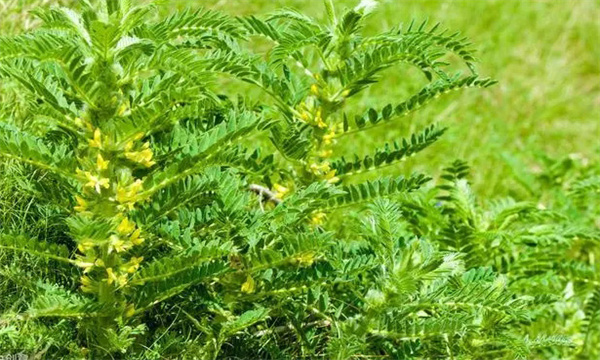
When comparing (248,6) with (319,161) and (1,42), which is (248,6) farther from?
(1,42)

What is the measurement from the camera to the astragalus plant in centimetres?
209

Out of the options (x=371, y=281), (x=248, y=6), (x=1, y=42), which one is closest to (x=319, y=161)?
(x=371, y=281)

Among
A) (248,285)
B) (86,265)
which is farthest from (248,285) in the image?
(86,265)

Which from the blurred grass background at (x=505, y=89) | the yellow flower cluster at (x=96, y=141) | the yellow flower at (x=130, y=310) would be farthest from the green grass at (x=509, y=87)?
the yellow flower cluster at (x=96, y=141)

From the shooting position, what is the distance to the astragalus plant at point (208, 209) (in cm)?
209

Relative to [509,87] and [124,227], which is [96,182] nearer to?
[124,227]

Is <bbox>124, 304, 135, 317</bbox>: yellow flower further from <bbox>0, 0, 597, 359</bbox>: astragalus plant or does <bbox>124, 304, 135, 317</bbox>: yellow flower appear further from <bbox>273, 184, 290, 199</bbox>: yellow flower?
<bbox>273, 184, 290, 199</bbox>: yellow flower

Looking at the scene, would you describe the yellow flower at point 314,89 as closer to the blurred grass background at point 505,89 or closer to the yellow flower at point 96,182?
the yellow flower at point 96,182

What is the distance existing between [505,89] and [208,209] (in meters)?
3.22

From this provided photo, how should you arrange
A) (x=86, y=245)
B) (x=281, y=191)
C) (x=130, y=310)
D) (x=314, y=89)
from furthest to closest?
(x=281, y=191)
(x=314, y=89)
(x=130, y=310)
(x=86, y=245)

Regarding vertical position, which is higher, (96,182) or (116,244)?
(96,182)

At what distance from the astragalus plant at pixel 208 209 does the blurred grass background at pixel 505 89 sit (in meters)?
1.52

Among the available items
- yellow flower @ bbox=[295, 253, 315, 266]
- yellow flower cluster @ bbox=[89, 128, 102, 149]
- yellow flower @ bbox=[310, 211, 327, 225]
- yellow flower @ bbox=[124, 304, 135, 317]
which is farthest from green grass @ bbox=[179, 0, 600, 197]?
yellow flower cluster @ bbox=[89, 128, 102, 149]

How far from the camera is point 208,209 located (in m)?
2.28
